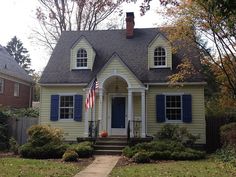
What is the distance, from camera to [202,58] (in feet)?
71.1

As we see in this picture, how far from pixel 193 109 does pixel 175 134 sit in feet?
7.11

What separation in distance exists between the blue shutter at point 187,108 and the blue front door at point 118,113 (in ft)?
12.3

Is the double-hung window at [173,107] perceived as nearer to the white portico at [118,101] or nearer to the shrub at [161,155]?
the white portico at [118,101]

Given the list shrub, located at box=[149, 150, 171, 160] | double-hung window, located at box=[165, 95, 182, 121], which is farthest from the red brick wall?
shrub, located at box=[149, 150, 171, 160]

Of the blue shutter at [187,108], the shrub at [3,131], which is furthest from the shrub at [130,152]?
the shrub at [3,131]

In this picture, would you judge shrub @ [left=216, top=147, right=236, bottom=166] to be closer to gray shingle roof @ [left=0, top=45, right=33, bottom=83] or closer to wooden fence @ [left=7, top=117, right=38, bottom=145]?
wooden fence @ [left=7, top=117, right=38, bottom=145]

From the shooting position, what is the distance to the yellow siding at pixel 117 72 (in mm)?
19578

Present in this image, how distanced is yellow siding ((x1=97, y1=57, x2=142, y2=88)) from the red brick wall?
11562mm

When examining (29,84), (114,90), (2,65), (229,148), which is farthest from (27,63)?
(229,148)

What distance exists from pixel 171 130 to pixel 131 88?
10.7 feet

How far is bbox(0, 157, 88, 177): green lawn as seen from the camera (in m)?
10.9

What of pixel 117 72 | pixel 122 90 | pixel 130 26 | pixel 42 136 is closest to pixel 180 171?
pixel 42 136

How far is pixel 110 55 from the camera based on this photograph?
74.3 feet

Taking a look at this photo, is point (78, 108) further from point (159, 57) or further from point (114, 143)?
point (159, 57)
